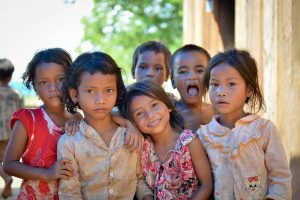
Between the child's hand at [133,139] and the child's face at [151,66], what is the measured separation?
125 centimetres

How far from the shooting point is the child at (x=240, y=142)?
2.57 m

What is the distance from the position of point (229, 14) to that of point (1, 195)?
5158 mm

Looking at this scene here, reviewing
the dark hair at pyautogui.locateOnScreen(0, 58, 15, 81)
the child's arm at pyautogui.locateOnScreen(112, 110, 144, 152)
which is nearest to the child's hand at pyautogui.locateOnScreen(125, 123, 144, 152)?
the child's arm at pyautogui.locateOnScreen(112, 110, 144, 152)

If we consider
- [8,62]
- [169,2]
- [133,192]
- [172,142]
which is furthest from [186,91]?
[169,2]

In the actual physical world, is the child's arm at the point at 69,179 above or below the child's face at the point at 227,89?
below

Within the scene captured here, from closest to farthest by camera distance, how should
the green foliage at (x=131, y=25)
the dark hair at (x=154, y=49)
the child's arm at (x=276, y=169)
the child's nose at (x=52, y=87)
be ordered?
the child's arm at (x=276, y=169), the child's nose at (x=52, y=87), the dark hair at (x=154, y=49), the green foliage at (x=131, y=25)

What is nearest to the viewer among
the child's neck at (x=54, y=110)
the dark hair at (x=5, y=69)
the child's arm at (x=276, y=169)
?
the child's arm at (x=276, y=169)

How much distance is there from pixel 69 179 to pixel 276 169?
1259 mm

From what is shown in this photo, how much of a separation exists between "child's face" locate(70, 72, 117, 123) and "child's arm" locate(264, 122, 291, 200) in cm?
101

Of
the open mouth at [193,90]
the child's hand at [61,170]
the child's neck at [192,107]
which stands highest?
the open mouth at [193,90]

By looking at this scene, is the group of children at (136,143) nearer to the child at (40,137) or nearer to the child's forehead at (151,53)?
the child at (40,137)

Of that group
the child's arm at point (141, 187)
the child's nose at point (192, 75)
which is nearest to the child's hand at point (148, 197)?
the child's arm at point (141, 187)

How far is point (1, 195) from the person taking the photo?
5629mm

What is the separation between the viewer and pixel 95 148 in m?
2.73
